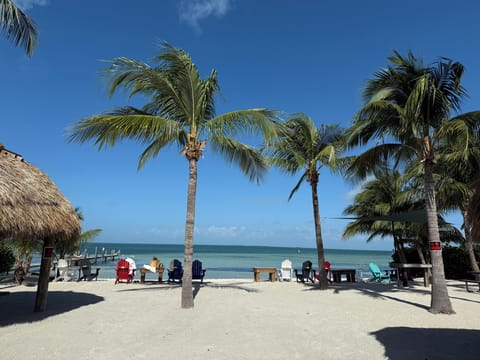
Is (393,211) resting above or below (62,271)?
above

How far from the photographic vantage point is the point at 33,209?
645 centimetres

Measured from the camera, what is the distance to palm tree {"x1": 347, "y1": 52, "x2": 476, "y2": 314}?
727cm

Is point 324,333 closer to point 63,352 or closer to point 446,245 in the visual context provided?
point 63,352

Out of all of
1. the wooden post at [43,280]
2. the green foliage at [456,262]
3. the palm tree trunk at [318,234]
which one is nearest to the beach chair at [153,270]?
the wooden post at [43,280]

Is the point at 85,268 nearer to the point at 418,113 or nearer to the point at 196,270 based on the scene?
the point at 196,270

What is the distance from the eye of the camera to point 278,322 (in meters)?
6.29

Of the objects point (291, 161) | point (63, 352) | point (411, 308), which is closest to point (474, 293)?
point (411, 308)

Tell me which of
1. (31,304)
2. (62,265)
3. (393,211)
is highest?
(393,211)

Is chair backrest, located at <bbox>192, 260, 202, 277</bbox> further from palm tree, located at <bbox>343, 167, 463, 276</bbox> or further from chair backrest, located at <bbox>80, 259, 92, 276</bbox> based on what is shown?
palm tree, located at <bbox>343, 167, 463, 276</bbox>

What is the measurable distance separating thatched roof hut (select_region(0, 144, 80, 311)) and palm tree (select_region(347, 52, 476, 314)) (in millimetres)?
7306

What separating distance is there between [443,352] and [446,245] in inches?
609

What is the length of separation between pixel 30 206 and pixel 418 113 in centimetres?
851

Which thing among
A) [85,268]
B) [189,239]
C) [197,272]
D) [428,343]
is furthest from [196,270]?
[428,343]

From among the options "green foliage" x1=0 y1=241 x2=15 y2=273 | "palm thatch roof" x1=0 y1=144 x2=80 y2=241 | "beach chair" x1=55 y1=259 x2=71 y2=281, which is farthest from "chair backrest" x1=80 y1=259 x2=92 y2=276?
"palm thatch roof" x1=0 y1=144 x2=80 y2=241
